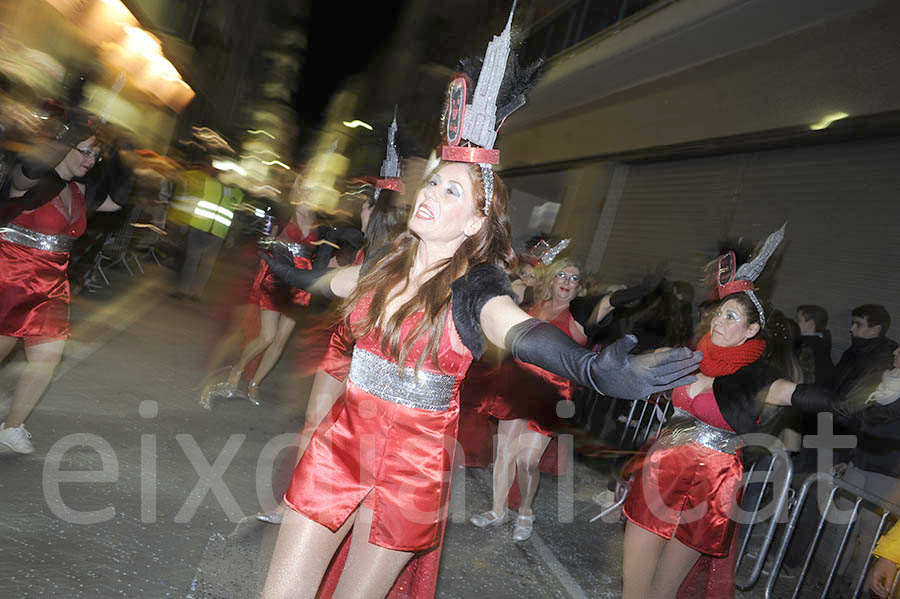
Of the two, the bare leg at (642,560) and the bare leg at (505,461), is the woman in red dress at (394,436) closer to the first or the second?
the bare leg at (642,560)

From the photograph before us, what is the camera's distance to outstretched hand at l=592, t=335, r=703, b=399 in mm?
1784

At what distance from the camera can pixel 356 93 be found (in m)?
42.4

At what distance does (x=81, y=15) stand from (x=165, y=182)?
357 centimetres

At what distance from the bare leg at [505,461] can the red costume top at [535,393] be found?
2.8 inches

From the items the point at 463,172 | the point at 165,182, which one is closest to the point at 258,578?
the point at 463,172

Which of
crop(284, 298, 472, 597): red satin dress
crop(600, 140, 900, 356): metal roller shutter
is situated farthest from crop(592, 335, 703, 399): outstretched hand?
crop(600, 140, 900, 356): metal roller shutter

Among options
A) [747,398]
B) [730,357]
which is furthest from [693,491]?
[730,357]

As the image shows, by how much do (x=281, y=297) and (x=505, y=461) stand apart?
2.46 meters

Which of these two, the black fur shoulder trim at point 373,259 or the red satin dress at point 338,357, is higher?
the black fur shoulder trim at point 373,259

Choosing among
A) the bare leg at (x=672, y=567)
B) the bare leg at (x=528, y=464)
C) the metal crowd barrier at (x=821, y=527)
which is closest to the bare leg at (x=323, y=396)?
the bare leg at (x=528, y=464)

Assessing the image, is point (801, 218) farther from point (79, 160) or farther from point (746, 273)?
point (79, 160)

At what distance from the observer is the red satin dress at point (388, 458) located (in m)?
2.29

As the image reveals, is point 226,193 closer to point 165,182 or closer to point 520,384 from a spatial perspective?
point 165,182

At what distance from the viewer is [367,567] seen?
2.29 meters
